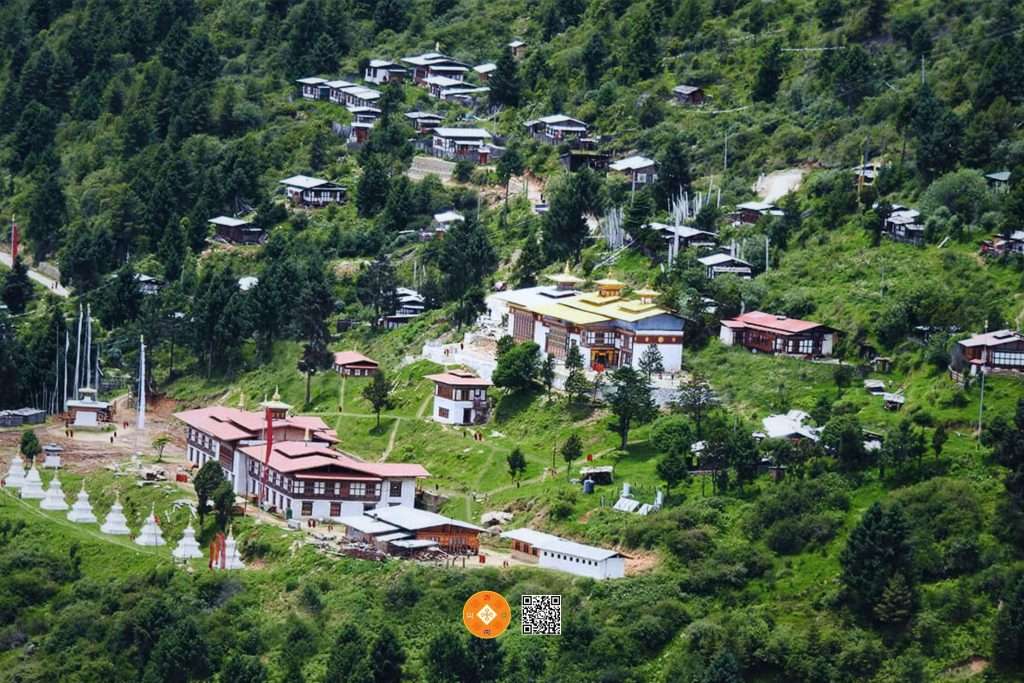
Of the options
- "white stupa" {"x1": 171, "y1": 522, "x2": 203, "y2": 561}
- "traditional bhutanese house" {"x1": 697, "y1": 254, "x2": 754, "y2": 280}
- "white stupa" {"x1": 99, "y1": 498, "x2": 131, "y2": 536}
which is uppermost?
"traditional bhutanese house" {"x1": 697, "y1": 254, "x2": 754, "y2": 280}

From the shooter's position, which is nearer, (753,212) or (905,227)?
(905,227)

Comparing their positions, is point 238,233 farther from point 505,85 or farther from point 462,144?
point 505,85

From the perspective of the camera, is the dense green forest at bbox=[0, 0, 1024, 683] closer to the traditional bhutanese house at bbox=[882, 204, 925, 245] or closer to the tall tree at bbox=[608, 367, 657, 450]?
the tall tree at bbox=[608, 367, 657, 450]

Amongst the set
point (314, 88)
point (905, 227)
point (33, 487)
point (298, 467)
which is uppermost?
point (905, 227)

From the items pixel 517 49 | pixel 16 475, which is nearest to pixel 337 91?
pixel 517 49

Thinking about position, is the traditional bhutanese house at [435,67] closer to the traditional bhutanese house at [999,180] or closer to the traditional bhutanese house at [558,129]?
the traditional bhutanese house at [558,129]

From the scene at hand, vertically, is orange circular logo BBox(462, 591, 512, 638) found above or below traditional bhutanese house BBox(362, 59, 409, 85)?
below

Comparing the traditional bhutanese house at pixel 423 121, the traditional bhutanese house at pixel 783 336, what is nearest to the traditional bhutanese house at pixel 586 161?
the traditional bhutanese house at pixel 423 121

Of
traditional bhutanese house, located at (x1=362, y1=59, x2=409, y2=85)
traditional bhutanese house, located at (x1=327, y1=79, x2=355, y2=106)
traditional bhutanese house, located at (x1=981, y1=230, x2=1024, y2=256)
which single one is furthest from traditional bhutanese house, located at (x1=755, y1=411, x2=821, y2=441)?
traditional bhutanese house, located at (x1=362, y1=59, x2=409, y2=85)
